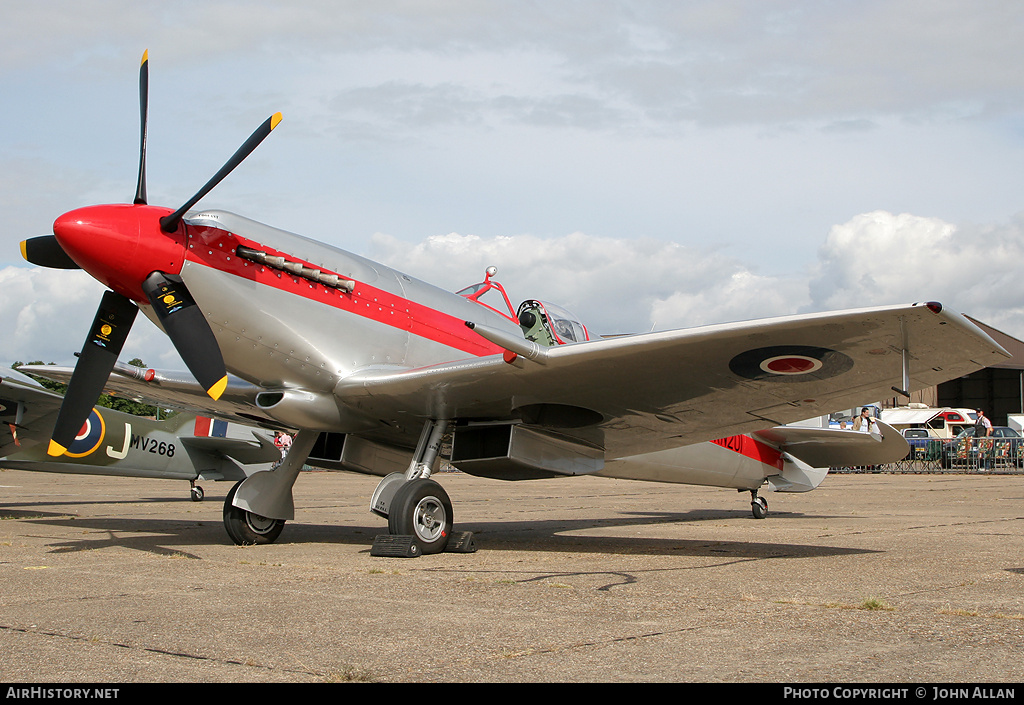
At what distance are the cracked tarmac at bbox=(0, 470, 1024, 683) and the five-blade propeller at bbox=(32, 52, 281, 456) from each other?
4.49ft

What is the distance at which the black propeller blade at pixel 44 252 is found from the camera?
24.6 ft

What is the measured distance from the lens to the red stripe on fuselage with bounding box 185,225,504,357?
278 inches

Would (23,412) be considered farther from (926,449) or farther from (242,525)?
(926,449)

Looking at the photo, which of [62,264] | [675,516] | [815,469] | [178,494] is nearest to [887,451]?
[815,469]

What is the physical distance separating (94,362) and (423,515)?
10.1 feet

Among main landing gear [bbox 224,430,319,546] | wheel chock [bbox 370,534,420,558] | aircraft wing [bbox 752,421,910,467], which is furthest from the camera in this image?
aircraft wing [bbox 752,421,910,467]

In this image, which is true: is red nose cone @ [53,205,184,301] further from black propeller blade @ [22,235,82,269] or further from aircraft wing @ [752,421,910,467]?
aircraft wing @ [752,421,910,467]

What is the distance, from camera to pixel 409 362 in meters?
8.08

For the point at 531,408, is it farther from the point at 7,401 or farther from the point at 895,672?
the point at 7,401

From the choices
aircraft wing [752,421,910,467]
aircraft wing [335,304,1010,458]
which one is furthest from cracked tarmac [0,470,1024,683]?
aircraft wing [752,421,910,467]

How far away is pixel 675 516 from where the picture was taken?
43.1ft

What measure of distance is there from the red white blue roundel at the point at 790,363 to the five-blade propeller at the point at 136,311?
4110 mm

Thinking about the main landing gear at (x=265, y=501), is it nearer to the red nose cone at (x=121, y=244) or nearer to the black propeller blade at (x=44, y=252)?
the red nose cone at (x=121, y=244)

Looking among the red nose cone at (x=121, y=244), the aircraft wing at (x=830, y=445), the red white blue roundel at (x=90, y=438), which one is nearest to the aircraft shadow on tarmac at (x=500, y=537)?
the aircraft wing at (x=830, y=445)
